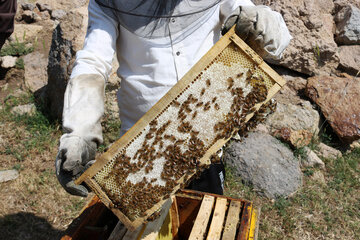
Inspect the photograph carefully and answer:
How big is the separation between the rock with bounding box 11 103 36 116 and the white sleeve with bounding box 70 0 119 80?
11.3ft

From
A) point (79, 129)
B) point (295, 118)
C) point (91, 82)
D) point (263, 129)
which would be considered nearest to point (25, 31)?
point (263, 129)

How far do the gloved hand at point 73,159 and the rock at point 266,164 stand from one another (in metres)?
2.61

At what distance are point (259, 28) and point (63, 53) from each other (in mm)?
3608

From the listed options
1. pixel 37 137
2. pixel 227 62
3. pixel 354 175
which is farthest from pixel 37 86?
pixel 354 175

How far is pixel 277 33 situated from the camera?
6.15 feet

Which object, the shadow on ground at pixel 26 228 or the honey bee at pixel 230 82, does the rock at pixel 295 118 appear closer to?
the honey bee at pixel 230 82

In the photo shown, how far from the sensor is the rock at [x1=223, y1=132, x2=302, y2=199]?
3.90m

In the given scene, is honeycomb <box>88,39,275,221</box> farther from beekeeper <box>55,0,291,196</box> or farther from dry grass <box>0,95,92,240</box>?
dry grass <box>0,95,92,240</box>

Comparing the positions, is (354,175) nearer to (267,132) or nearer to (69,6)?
(267,132)

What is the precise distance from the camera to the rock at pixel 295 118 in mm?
4469

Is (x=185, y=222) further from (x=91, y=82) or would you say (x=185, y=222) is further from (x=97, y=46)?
(x=97, y=46)

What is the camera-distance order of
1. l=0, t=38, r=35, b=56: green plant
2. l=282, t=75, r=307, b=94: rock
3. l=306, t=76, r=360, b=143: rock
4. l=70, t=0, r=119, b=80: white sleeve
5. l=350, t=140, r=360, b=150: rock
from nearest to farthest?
l=70, t=0, r=119, b=80: white sleeve, l=306, t=76, r=360, b=143: rock, l=350, t=140, r=360, b=150: rock, l=282, t=75, r=307, b=94: rock, l=0, t=38, r=35, b=56: green plant

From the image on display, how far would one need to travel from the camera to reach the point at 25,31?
6.31 metres

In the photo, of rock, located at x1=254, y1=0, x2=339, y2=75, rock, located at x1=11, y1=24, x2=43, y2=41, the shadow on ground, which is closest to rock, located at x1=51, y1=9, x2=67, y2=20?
rock, located at x1=11, y1=24, x2=43, y2=41
